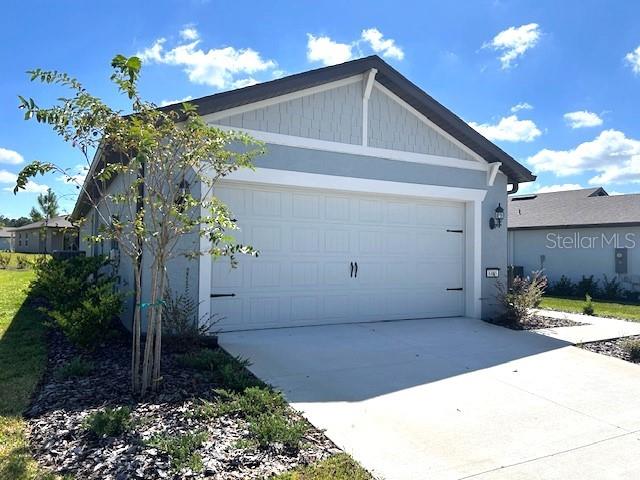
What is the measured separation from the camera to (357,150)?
809 centimetres

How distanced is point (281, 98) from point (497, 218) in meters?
5.21

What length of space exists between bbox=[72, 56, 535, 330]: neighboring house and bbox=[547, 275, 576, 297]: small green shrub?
901cm

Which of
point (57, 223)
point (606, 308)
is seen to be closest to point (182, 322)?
point (606, 308)

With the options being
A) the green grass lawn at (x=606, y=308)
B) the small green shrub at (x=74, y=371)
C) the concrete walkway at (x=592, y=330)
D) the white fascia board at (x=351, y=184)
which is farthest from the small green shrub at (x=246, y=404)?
the green grass lawn at (x=606, y=308)

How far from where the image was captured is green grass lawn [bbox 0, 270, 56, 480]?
3.10 meters

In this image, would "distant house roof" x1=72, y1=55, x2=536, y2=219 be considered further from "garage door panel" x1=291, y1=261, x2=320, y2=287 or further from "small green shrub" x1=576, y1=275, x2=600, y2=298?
"small green shrub" x1=576, y1=275, x2=600, y2=298

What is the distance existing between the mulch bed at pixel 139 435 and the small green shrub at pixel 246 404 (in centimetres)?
11

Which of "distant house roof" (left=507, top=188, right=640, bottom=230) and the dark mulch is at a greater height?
"distant house roof" (left=507, top=188, right=640, bottom=230)

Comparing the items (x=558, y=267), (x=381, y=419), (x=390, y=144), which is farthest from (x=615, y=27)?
(x=381, y=419)

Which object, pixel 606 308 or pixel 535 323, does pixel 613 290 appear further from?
pixel 535 323

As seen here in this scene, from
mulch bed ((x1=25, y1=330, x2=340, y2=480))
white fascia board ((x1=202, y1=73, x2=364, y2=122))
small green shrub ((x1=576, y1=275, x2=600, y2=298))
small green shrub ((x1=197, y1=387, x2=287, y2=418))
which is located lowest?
mulch bed ((x1=25, y1=330, x2=340, y2=480))

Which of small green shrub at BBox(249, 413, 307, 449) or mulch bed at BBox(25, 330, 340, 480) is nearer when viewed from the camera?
mulch bed at BBox(25, 330, 340, 480)

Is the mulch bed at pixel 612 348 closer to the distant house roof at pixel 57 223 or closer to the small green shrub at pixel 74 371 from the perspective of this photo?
the small green shrub at pixel 74 371

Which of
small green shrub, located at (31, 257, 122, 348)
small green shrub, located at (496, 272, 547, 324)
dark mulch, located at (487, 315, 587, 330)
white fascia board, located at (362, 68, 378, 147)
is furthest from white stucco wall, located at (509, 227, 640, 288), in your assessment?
small green shrub, located at (31, 257, 122, 348)
